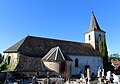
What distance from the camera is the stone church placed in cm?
2794

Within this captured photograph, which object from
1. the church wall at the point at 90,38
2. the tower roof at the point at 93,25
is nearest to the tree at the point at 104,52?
the church wall at the point at 90,38

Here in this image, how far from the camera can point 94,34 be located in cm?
4291

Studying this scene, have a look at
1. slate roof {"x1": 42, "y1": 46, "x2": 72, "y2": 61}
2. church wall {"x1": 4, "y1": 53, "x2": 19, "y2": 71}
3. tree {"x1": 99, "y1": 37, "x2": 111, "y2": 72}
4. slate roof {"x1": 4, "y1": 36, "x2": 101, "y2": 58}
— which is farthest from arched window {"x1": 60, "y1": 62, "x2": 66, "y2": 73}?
tree {"x1": 99, "y1": 37, "x2": 111, "y2": 72}

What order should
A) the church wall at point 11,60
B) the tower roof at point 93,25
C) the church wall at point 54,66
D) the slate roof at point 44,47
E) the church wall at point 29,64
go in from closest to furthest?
1. the church wall at point 29,64
2. the church wall at point 11,60
3. the church wall at point 54,66
4. the slate roof at point 44,47
5. the tower roof at point 93,25

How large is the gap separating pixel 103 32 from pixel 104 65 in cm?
884

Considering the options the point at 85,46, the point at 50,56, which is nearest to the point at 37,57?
the point at 50,56

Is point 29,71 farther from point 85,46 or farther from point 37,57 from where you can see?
point 85,46

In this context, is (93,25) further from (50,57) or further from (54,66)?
(54,66)

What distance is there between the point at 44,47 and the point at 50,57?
4.55 metres

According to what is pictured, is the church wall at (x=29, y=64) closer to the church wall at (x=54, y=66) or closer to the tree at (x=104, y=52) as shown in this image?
the church wall at (x=54, y=66)

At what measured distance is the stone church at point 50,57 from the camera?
2794cm

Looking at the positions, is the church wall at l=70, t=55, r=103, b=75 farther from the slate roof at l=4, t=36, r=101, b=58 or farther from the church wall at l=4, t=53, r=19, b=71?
the church wall at l=4, t=53, r=19, b=71

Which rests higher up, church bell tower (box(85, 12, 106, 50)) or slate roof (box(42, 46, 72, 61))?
church bell tower (box(85, 12, 106, 50))

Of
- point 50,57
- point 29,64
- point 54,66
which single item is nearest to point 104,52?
point 50,57
